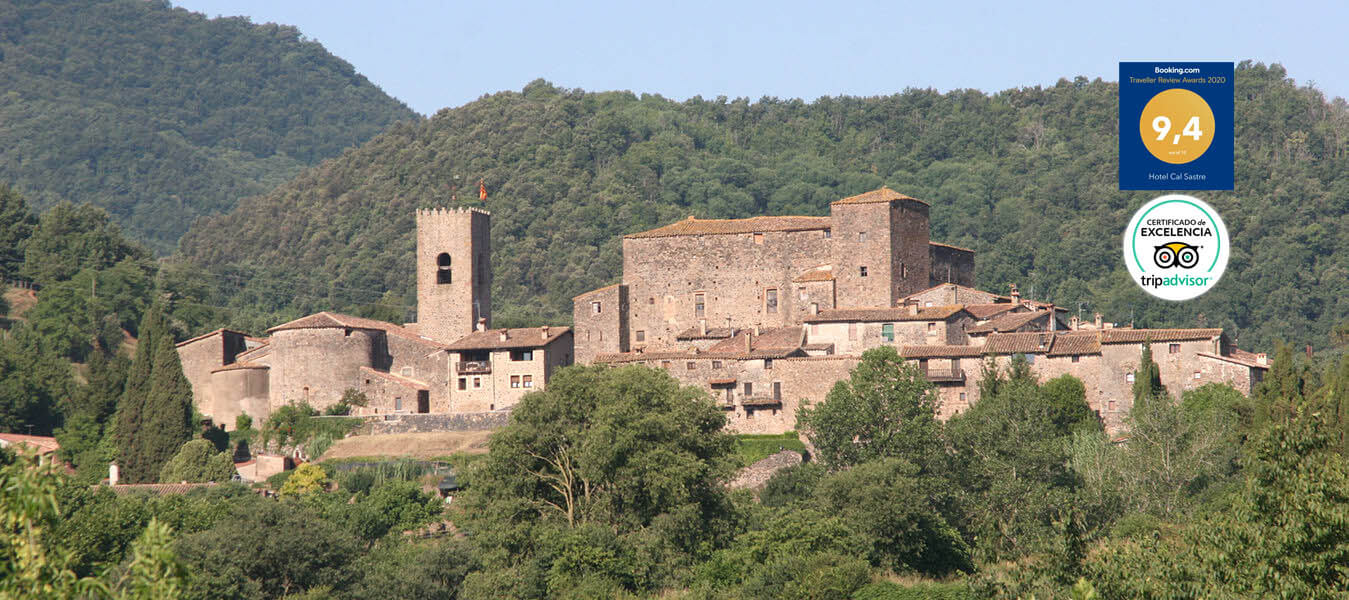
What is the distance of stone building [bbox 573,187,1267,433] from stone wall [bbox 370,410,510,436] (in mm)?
4477

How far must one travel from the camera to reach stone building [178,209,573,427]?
6256 cm

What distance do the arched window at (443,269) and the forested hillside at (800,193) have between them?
14.0 m

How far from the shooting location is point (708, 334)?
61.9 m

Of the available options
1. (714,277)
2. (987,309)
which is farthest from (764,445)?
(714,277)

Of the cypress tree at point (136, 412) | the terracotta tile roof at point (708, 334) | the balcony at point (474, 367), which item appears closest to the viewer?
the cypress tree at point (136, 412)

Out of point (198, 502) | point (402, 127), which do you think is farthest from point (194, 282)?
point (198, 502)

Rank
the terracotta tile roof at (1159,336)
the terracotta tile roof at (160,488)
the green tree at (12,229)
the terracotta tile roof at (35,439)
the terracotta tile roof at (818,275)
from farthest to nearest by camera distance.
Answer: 1. the green tree at (12,229)
2. the terracotta tile roof at (818,275)
3. the terracotta tile roof at (35,439)
4. the terracotta tile roof at (1159,336)
5. the terracotta tile roof at (160,488)

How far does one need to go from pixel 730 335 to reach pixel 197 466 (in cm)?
1913

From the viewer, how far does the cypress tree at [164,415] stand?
56.0 m

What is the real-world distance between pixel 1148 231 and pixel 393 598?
18.1m

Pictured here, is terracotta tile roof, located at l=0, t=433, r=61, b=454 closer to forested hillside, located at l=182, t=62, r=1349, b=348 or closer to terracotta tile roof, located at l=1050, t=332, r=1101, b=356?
forested hillside, located at l=182, t=62, r=1349, b=348

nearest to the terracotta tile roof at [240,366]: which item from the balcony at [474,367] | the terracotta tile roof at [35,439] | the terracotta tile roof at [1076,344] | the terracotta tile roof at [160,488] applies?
the terracotta tile roof at [35,439]

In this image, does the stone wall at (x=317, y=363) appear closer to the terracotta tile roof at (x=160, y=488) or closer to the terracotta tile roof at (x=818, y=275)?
the terracotta tile roof at (x=160, y=488)

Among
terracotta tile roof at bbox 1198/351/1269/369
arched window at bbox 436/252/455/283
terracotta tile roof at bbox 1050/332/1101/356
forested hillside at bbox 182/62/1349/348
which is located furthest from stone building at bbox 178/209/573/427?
terracotta tile roof at bbox 1198/351/1269/369
